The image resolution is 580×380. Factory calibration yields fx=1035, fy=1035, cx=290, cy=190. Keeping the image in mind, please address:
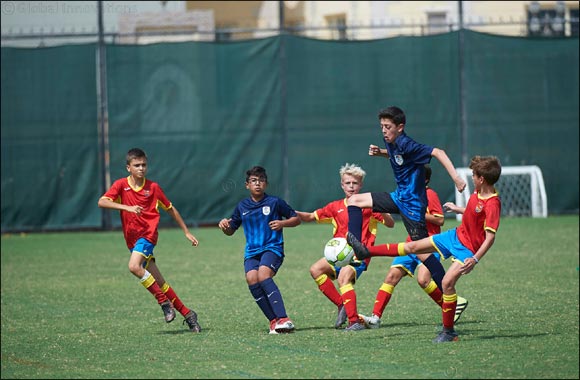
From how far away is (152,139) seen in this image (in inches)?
729

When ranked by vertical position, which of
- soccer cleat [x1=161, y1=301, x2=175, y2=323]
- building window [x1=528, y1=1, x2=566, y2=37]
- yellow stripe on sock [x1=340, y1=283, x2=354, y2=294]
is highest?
building window [x1=528, y1=1, x2=566, y2=37]

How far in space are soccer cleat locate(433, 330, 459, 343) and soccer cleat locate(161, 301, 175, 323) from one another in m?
2.35

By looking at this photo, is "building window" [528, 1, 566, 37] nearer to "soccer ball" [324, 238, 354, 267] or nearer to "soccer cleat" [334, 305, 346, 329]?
"soccer cleat" [334, 305, 346, 329]

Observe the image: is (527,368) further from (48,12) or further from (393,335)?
(48,12)

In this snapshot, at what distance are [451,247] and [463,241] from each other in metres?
0.12

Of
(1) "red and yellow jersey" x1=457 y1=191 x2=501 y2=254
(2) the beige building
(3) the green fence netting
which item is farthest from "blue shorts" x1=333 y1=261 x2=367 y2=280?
(2) the beige building

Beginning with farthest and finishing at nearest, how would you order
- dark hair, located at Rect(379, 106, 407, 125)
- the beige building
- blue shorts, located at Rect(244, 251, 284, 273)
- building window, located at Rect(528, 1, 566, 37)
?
the beige building
building window, located at Rect(528, 1, 566, 37)
blue shorts, located at Rect(244, 251, 284, 273)
dark hair, located at Rect(379, 106, 407, 125)

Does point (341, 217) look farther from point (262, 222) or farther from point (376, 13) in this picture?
point (376, 13)

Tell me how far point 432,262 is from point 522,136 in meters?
11.0

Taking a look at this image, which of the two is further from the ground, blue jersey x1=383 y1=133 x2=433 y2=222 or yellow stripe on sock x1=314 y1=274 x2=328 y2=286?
blue jersey x1=383 y1=133 x2=433 y2=222

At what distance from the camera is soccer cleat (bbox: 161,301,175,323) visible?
8820 mm

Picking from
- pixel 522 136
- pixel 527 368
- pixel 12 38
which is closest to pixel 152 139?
pixel 12 38

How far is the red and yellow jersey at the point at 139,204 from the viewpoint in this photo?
916 centimetres

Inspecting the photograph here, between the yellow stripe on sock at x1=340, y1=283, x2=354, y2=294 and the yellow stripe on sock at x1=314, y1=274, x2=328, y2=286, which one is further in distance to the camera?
the yellow stripe on sock at x1=314, y1=274, x2=328, y2=286
